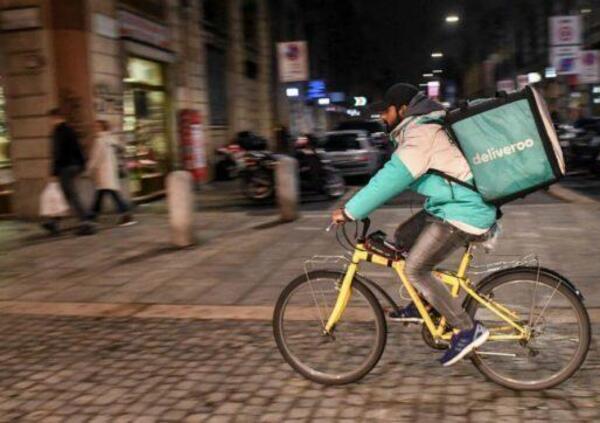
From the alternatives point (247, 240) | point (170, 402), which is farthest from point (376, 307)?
point (247, 240)

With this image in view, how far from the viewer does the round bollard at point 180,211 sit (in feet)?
28.8

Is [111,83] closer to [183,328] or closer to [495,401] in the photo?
[183,328]

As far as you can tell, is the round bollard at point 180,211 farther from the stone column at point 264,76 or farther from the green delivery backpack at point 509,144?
the stone column at point 264,76

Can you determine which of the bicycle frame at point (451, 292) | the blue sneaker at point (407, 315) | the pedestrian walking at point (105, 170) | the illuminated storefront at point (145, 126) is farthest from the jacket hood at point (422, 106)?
the illuminated storefront at point (145, 126)

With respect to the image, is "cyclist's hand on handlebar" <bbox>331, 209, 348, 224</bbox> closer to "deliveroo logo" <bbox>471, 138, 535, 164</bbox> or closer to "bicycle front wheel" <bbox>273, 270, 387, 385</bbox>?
"bicycle front wheel" <bbox>273, 270, 387, 385</bbox>

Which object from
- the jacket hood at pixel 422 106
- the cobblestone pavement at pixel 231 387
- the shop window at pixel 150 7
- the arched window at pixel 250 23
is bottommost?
the cobblestone pavement at pixel 231 387

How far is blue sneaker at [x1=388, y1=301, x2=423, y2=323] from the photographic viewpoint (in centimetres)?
416

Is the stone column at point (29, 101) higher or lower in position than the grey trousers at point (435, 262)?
higher

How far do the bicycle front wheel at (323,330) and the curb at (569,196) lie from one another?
841 cm

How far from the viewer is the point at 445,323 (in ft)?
13.3

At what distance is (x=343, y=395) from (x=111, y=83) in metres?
10.1

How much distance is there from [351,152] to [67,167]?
8048 millimetres

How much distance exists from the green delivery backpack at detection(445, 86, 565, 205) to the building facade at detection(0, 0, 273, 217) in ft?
31.1

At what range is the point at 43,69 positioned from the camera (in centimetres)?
1161
